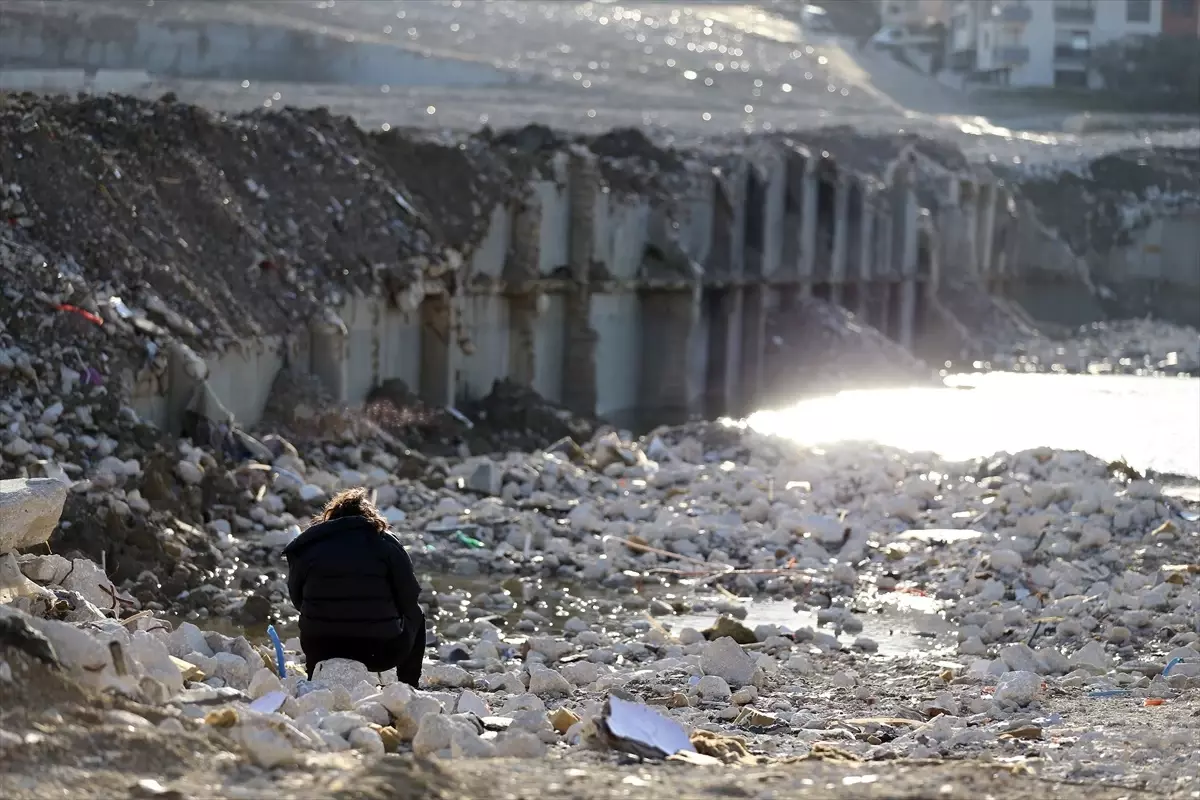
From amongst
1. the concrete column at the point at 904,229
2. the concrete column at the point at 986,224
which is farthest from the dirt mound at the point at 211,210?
the concrete column at the point at 986,224

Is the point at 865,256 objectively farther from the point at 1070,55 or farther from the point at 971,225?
the point at 1070,55

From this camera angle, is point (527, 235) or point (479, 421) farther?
point (527, 235)

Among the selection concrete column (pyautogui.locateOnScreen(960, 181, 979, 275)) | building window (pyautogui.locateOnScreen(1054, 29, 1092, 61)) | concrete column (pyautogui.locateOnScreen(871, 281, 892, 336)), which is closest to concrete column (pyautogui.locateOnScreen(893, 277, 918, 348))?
concrete column (pyautogui.locateOnScreen(871, 281, 892, 336))

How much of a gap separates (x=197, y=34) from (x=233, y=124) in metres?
41.8

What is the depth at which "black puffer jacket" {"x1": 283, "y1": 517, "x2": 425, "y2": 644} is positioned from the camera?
26.8 feet

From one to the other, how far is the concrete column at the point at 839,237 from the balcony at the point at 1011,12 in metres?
46.6

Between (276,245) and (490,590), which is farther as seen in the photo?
(276,245)

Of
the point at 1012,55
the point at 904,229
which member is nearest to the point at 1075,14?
the point at 1012,55

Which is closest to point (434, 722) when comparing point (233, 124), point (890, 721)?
point (890, 721)

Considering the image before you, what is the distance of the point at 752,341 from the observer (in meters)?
34.5

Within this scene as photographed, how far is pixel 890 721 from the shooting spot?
899cm

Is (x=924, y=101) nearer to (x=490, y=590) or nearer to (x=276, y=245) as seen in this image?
(x=276, y=245)

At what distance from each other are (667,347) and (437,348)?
8.48m

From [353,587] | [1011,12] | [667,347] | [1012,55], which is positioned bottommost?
[667,347]
